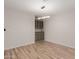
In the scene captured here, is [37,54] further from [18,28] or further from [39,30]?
[39,30]

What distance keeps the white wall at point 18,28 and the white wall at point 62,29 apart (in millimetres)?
1898

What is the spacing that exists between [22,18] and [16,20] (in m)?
0.56

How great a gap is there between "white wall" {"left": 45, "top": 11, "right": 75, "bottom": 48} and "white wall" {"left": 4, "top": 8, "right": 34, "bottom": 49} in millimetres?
1898

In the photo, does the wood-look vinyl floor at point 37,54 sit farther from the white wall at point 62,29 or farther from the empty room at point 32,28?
the white wall at point 62,29

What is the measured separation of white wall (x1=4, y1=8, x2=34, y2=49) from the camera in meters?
4.26

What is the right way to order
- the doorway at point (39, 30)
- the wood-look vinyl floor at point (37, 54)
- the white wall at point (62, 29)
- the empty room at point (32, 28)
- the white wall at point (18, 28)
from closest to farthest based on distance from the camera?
the wood-look vinyl floor at point (37, 54) < the empty room at point (32, 28) < the white wall at point (18, 28) < the white wall at point (62, 29) < the doorway at point (39, 30)

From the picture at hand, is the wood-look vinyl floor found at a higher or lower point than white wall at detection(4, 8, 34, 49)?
lower

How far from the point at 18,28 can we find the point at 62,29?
334cm

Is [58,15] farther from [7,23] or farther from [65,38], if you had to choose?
[7,23]

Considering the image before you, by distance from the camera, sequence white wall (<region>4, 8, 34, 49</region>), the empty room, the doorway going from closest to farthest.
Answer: the empty room < white wall (<region>4, 8, 34, 49</region>) < the doorway

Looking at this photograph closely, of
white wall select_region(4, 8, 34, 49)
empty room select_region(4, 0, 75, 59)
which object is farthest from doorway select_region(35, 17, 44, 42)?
white wall select_region(4, 8, 34, 49)

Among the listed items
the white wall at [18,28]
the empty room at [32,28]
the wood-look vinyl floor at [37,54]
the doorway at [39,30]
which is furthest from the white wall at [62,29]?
the white wall at [18,28]

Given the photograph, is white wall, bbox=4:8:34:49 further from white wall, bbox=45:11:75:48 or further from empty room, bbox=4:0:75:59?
white wall, bbox=45:11:75:48

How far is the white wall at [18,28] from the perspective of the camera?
14.0ft
